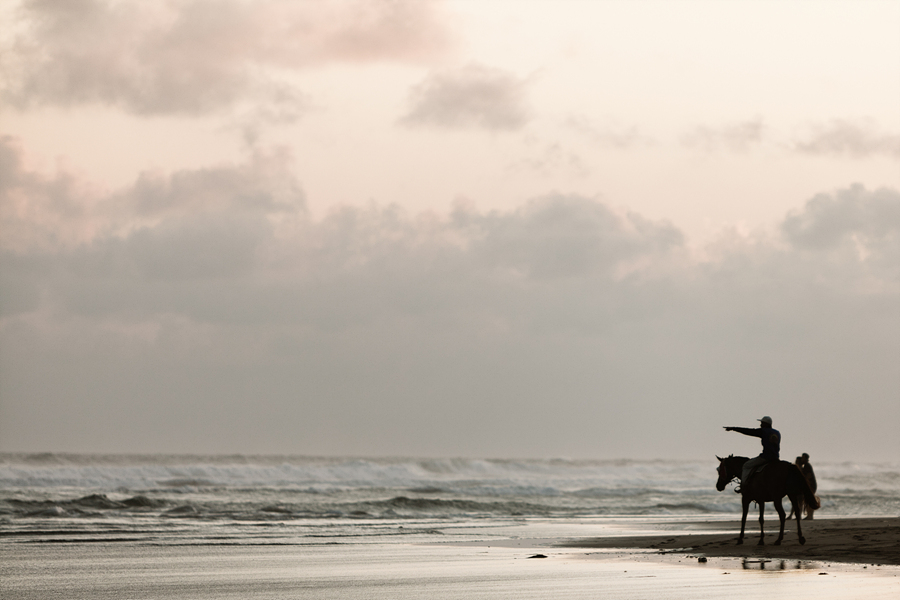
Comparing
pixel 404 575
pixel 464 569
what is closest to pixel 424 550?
pixel 464 569

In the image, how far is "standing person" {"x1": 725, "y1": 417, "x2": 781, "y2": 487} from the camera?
15.6m

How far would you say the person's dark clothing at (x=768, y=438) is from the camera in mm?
15578

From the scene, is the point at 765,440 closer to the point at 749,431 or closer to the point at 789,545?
the point at 749,431

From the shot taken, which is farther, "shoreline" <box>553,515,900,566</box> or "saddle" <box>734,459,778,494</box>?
"saddle" <box>734,459,778,494</box>

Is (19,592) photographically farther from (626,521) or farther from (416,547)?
(626,521)

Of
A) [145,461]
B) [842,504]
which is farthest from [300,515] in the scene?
[145,461]

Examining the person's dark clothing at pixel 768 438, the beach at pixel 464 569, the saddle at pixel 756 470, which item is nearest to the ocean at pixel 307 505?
the beach at pixel 464 569

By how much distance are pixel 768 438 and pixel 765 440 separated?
0.09m

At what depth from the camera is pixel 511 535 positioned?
20938 mm

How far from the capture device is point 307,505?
31281 millimetres

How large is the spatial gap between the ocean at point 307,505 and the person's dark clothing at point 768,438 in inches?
272

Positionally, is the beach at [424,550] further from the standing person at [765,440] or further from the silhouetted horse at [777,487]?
the standing person at [765,440]

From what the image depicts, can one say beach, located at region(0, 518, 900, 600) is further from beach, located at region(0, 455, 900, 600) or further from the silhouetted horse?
the silhouetted horse

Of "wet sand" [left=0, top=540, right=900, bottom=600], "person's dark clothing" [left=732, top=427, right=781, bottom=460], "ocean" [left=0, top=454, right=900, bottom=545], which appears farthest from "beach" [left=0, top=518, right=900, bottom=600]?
"ocean" [left=0, top=454, right=900, bottom=545]
